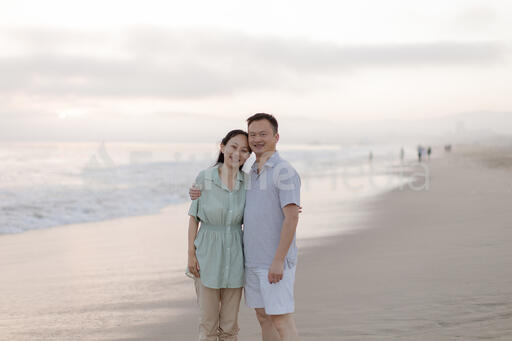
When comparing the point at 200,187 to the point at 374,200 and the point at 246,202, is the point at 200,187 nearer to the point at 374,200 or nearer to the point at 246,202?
the point at 246,202

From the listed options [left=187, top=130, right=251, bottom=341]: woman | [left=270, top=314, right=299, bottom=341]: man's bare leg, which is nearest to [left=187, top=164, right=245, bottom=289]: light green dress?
[left=187, top=130, right=251, bottom=341]: woman

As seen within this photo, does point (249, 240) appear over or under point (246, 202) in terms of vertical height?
under

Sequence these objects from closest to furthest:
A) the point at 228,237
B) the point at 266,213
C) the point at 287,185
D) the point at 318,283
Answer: the point at 287,185 → the point at 266,213 → the point at 228,237 → the point at 318,283

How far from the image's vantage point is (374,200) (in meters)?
14.4

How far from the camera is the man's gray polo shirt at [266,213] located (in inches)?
123

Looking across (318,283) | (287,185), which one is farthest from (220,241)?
(318,283)

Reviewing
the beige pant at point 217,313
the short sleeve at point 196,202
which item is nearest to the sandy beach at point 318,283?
the beige pant at point 217,313

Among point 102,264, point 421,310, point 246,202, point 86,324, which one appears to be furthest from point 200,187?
point 102,264

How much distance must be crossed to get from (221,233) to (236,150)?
24.2 inches

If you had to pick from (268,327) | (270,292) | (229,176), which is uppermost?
(229,176)

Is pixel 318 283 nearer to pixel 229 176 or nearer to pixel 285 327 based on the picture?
pixel 285 327

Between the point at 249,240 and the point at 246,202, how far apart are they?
272 mm

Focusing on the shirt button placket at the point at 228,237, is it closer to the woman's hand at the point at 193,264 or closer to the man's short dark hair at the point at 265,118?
the woman's hand at the point at 193,264

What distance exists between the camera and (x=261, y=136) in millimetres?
3221
